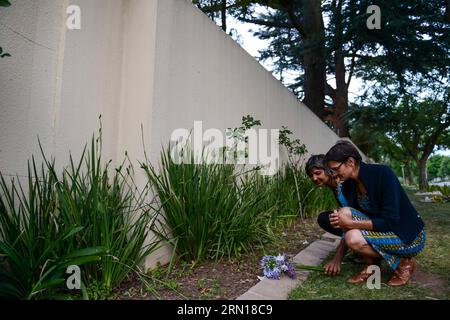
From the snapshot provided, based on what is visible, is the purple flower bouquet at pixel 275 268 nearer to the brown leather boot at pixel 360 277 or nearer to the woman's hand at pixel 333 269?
the woman's hand at pixel 333 269

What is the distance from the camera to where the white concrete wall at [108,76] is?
1.99 metres

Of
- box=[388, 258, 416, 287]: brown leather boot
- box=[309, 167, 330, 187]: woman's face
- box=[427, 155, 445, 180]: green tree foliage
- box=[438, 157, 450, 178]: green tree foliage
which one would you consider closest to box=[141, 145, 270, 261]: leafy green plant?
box=[309, 167, 330, 187]: woman's face

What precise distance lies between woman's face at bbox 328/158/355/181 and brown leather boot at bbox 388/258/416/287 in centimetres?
70

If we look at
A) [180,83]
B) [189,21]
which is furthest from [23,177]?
[189,21]

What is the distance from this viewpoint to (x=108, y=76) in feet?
8.17

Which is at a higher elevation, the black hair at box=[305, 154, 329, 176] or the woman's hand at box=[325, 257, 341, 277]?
the black hair at box=[305, 154, 329, 176]

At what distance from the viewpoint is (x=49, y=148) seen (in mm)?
2070

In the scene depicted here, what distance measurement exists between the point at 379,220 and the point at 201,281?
1.23 metres

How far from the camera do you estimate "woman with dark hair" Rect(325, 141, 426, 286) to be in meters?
2.02

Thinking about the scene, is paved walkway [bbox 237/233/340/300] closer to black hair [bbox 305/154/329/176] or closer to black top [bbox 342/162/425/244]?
black top [bbox 342/162/425/244]

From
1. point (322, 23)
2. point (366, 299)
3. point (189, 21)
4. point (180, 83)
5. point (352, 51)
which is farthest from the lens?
point (322, 23)

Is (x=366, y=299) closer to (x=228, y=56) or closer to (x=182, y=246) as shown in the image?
(x=182, y=246)

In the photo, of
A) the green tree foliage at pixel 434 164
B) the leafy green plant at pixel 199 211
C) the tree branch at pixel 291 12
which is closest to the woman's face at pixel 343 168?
the leafy green plant at pixel 199 211
